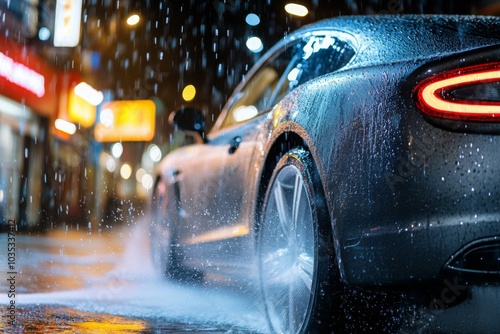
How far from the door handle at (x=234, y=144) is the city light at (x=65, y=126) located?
64.5ft

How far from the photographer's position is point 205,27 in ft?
67.2

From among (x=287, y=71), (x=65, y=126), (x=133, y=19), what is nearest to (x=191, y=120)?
(x=287, y=71)

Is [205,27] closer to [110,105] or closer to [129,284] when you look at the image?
[110,105]

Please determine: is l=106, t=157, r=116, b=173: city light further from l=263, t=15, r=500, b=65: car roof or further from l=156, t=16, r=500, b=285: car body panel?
l=156, t=16, r=500, b=285: car body panel

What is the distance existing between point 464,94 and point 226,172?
7.00 ft

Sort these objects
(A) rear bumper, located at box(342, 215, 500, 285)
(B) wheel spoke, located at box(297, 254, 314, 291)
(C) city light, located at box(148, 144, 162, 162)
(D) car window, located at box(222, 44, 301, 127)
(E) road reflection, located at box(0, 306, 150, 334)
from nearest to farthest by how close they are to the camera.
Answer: (A) rear bumper, located at box(342, 215, 500, 285)
(B) wheel spoke, located at box(297, 254, 314, 291)
(E) road reflection, located at box(0, 306, 150, 334)
(D) car window, located at box(222, 44, 301, 127)
(C) city light, located at box(148, 144, 162, 162)

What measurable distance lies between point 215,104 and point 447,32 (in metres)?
13.6

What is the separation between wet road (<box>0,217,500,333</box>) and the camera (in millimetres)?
2857

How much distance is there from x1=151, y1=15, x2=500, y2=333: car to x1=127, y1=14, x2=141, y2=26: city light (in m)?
26.3

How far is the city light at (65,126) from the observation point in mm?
23881

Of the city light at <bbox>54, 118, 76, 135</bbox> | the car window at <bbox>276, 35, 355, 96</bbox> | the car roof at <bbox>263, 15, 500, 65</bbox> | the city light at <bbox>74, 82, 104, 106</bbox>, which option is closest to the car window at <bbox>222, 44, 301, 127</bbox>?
the car window at <bbox>276, 35, 355, 96</bbox>

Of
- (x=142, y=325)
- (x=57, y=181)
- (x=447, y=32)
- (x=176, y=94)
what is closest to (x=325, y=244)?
(x=447, y=32)

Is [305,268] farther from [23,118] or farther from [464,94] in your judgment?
[23,118]

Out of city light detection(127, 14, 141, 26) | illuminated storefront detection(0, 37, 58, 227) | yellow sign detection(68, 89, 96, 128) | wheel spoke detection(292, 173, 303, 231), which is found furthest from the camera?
city light detection(127, 14, 141, 26)
